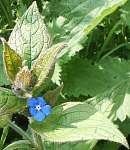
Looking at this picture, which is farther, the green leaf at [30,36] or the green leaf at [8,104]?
the green leaf at [30,36]

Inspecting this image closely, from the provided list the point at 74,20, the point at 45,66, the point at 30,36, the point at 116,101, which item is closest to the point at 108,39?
the point at 74,20

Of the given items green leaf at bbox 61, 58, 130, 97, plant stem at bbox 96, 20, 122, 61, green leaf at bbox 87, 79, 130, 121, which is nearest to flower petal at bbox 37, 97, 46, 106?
green leaf at bbox 87, 79, 130, 121

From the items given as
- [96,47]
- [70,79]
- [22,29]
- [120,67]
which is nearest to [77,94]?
[70,79]

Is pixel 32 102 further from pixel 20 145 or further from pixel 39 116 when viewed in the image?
pixel 20 145

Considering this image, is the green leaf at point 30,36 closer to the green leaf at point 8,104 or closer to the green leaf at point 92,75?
the green leaf at point 8,104

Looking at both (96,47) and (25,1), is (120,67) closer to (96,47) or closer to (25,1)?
(96,47)

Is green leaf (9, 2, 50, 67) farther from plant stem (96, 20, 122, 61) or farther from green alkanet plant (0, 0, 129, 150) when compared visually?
plant stem (96, 20, 122, 61)

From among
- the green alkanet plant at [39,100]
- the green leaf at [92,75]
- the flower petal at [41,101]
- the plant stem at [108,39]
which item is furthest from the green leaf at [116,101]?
the flower petal at [41,101]
